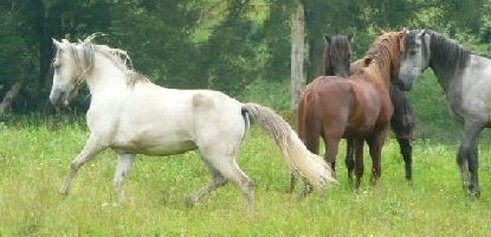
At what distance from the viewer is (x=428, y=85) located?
3625 centimetres

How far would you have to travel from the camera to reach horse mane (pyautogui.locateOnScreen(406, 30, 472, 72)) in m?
12.5

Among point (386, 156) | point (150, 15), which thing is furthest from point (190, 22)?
point (386, 156)

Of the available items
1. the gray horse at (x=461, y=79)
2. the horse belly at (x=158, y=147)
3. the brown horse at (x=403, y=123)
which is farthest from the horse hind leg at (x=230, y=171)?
the brown horse at (x=403, y=123)

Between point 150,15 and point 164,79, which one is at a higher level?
point 150,15

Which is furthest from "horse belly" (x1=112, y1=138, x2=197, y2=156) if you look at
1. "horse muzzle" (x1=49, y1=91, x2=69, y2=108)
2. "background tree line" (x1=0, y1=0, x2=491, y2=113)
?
"background tree line" (x1=0, y1=0, x2=491, y2=113)

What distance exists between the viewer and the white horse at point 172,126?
971cm

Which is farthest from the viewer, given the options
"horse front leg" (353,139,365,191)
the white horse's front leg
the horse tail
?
"horse front leg" (353,139,365,191)

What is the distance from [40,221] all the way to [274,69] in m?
26.9

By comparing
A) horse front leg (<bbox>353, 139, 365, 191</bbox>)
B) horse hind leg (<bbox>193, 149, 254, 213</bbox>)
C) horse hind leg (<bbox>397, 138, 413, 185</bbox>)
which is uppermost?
horse hind leg (<bbox>193, 149, 254, 213</bbox>)

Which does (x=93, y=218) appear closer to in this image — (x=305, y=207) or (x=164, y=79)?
(x=305, y=207)

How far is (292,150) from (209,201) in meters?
1.23

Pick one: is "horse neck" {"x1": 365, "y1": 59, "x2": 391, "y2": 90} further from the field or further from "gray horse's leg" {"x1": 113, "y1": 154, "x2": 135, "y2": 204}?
"gray horse's leg" {"x1": 113, "y1": 154, "x2": 135, "y2": 204}

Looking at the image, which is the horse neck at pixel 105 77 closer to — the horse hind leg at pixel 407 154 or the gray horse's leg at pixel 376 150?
the gray horse's leg at pixel 376 150

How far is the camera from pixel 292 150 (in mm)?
9836
